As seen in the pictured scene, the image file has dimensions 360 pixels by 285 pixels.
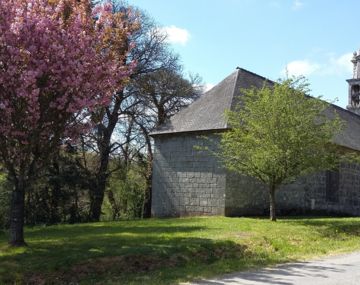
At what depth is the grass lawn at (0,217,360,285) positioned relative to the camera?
9297 mm

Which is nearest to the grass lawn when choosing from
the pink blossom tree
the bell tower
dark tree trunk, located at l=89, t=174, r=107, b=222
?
the pink blossom tree

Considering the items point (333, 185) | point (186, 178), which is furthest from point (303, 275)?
point (333, 185)

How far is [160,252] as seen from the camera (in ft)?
35.4

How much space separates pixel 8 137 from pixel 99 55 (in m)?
2.72

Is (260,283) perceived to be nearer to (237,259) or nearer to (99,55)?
(237,259)

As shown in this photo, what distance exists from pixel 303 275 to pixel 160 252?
318 cm

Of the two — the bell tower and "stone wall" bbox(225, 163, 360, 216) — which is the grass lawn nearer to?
"stone wall" bbox(225, 163, 360, 216)

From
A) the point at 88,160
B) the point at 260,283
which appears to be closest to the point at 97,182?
the point at 88,160

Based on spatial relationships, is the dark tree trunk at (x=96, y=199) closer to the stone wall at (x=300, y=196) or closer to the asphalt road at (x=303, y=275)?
the stone wall at (x=300, y=196)

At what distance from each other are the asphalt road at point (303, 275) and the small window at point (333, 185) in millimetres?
16484

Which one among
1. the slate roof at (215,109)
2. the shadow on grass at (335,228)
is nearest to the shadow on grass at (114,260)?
the shadow on grass at (335,228)

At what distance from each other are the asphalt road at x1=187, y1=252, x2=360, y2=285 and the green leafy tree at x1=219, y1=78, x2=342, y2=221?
252 inches

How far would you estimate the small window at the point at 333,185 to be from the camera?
2677cm

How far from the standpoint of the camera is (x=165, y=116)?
33.2 m
